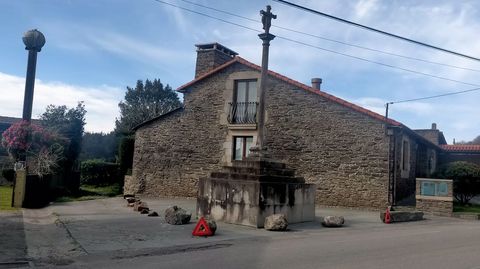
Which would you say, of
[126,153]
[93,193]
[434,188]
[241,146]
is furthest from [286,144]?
[126,153]

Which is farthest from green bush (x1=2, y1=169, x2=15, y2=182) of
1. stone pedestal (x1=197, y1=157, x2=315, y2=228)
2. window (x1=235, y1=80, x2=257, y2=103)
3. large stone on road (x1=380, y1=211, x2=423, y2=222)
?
large stone on road (x1=380, y1=211, x2=423, y2=222)

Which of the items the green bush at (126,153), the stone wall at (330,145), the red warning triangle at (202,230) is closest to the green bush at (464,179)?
the stone wall at (330,145)

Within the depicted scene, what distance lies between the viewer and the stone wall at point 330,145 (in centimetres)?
1891

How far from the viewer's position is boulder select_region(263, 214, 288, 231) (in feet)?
39.2

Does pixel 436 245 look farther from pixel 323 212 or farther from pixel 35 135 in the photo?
pixel 35 135

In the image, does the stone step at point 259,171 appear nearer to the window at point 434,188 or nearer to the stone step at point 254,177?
the stone step at point 254,177

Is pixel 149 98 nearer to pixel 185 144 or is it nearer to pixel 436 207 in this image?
pixel 185 144

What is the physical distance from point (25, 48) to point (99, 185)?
11.3 metres

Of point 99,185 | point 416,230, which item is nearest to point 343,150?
point 416,230

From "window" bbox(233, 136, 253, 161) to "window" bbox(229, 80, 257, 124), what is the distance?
2.56 ft

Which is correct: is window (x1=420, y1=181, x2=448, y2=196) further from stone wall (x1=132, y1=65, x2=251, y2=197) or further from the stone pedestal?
stone wall (x1=132, y1=65, x2=251, y2=197)

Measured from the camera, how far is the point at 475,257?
26.7 feet

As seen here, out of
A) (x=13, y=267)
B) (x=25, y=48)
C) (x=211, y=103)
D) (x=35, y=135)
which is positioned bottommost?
(x=13, y=267)

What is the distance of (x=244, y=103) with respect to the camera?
72.2 ft
